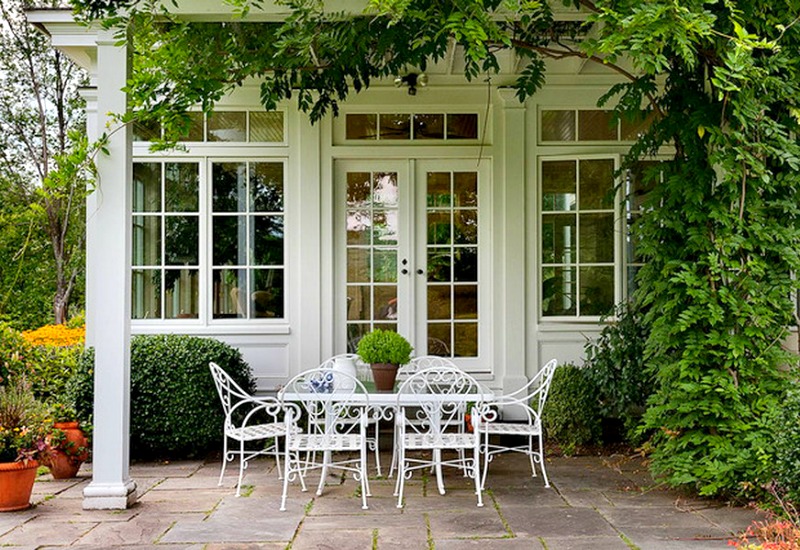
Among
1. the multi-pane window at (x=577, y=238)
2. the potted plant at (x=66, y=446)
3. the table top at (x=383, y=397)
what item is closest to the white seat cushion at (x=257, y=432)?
the table top at (x=383, y=397)

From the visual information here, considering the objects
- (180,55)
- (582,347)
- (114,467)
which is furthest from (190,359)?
(582,347)

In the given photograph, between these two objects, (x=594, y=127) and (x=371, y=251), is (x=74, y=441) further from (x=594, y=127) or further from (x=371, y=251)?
(x=594, y=127)

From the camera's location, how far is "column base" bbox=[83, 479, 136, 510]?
13.8ft

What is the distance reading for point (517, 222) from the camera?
6.35 meters

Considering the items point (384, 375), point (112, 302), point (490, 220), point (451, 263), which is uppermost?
point (490, 220)

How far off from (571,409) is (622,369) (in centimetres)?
51

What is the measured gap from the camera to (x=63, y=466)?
5.07 meters

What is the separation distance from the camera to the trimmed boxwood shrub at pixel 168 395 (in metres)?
5.54

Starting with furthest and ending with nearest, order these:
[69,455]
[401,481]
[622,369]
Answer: [622,369] → [69,455] → [401,481]

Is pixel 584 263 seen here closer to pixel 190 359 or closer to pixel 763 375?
pixel 763 375

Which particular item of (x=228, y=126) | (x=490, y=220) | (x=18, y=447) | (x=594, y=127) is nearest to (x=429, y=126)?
(x=490, y=220)

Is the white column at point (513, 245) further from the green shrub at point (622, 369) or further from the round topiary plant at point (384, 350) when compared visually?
the round topiary plant at point (384, 350)

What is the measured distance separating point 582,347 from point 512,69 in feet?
8.05

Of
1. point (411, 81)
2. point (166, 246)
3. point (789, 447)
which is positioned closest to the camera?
point (789, 447)
